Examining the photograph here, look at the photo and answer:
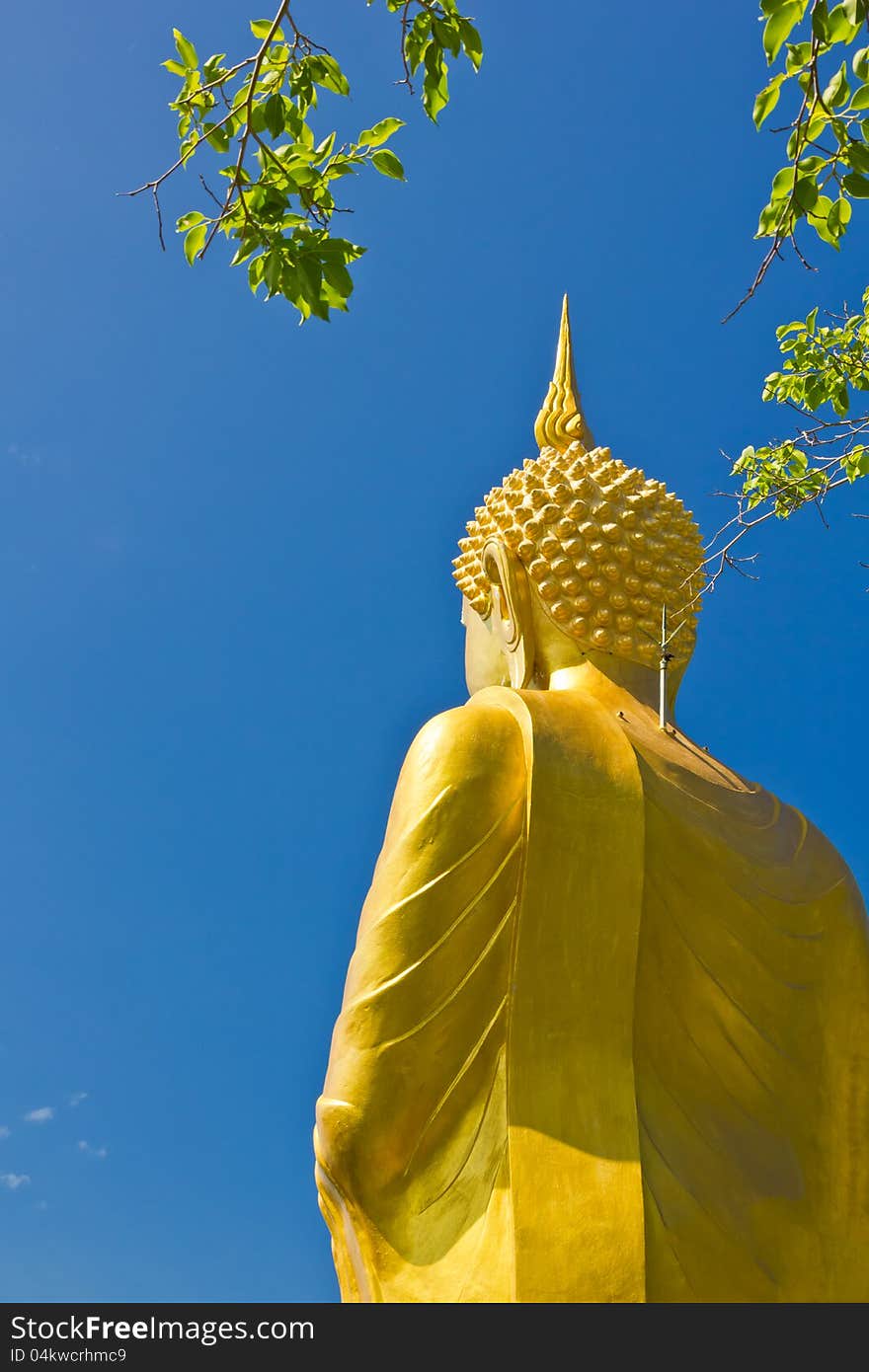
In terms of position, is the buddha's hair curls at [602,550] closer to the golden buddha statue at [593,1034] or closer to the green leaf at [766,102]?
the golden buddha statue at [593,1034]

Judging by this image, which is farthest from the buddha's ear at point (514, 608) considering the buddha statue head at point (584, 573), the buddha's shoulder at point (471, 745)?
the buddha's shoulder at point (471, 745)

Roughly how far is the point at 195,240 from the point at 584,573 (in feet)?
7.44

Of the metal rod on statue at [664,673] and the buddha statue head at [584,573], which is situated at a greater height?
the buddha statue head at [584,573]

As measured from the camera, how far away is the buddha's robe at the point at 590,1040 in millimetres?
5629

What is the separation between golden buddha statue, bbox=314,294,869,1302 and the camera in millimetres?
5633

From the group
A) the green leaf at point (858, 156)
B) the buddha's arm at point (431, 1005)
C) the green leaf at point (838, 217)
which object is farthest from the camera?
the buddha's arm at point (431, 1005)

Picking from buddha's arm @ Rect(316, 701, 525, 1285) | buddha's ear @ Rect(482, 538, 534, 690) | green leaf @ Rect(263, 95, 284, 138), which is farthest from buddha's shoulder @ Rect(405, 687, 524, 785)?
green leaf @ Rect(263, 95, 284, 138)

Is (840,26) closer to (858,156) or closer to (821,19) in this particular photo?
(821,19)

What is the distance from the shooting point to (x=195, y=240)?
565 centimetres

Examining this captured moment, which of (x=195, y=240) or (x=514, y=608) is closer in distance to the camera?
(x=195, y=240)

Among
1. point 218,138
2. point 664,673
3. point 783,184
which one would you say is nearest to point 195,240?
point 218,138

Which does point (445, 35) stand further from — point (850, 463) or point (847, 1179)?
point (847, 1179)

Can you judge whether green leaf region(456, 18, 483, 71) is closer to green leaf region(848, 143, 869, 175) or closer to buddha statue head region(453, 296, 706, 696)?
green leaf region(848, 143, 869, 175)

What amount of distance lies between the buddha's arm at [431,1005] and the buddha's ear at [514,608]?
0.91 m
